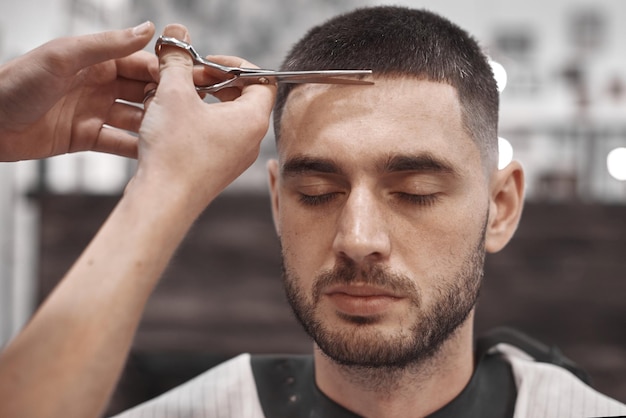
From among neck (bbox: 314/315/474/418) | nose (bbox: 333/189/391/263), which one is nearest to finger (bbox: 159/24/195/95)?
nose (bbox: 333/189/391/263)

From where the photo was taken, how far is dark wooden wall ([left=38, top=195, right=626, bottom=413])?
120 inches

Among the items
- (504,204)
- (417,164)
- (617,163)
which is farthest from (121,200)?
(617,163)

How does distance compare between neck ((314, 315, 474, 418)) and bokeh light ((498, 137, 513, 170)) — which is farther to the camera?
bokeh light ((498, 137, 513, 170))

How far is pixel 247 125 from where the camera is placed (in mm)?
909

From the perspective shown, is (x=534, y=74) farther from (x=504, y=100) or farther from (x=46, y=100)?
(x=46, y=100)

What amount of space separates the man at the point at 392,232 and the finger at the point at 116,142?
0.27m

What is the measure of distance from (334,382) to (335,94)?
1.83ft

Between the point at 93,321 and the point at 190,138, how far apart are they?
0.27m

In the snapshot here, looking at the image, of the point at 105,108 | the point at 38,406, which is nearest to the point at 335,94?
the point at 105,108

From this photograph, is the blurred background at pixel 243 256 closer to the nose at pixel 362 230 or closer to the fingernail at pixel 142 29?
the nose at pixel 362 230

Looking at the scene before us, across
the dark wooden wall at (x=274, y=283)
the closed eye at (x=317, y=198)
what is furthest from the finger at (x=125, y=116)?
the dark wooden wall at (x=274, y=283)

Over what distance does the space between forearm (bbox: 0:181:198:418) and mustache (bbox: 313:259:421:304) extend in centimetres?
33

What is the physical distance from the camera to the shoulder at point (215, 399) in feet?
4.15

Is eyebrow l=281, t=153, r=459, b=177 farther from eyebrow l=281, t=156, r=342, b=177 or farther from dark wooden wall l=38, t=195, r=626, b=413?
dark wooden wall l=38, t=195, r=626, b=413
